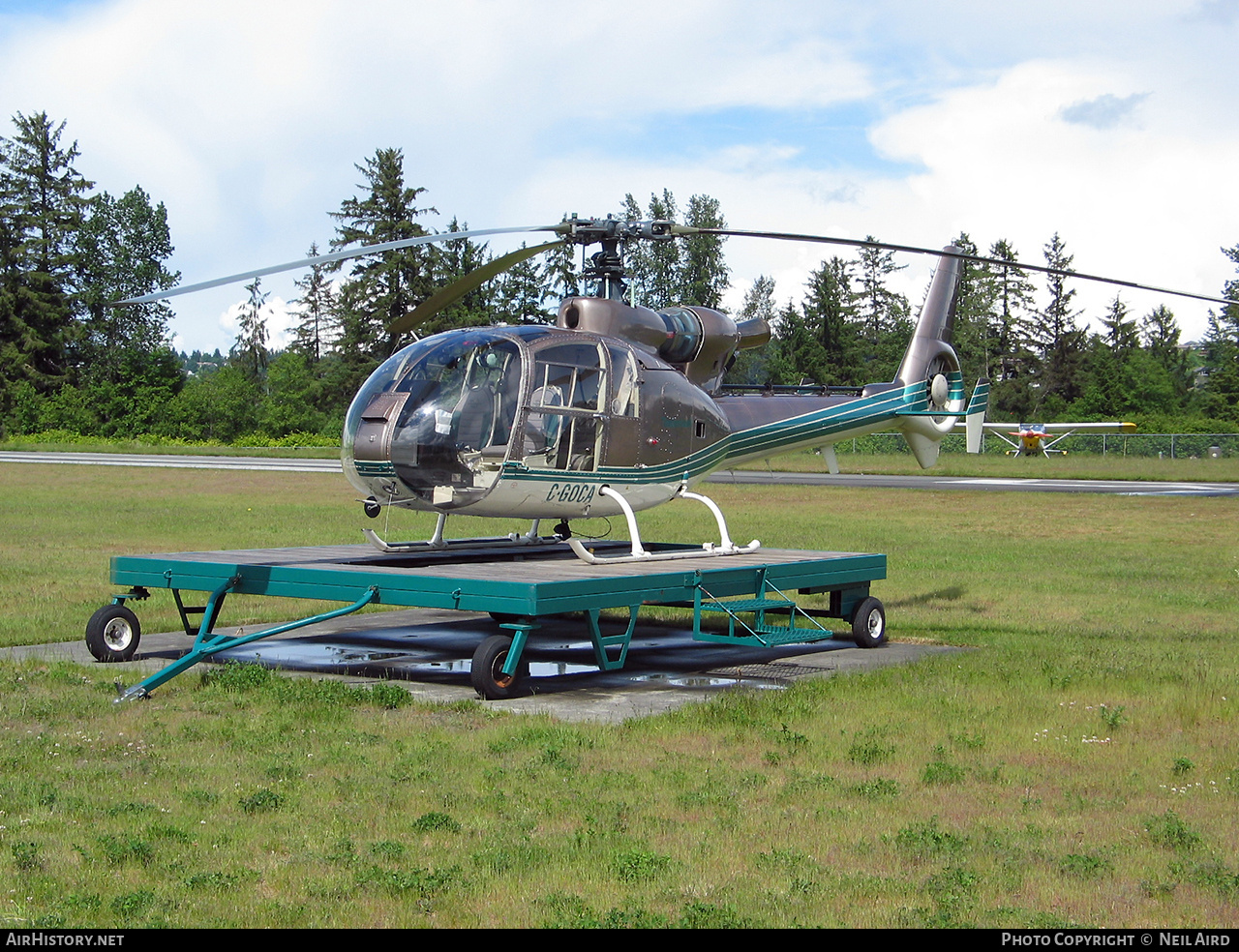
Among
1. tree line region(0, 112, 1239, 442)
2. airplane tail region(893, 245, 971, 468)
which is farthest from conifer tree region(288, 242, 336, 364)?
airplane tail region(893, 245, 971, 468)

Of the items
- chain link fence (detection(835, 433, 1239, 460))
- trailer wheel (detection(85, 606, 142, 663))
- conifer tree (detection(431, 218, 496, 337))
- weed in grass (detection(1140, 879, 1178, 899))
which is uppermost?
conifer tree (detection(431, 218, 496, 337))

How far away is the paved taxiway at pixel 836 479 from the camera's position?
42.8 metres

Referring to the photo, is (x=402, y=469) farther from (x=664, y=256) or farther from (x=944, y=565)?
(x=664, y=256)

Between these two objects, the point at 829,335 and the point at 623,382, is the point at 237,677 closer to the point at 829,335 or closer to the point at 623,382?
the point at 623,382

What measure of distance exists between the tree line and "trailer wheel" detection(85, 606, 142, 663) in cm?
5485

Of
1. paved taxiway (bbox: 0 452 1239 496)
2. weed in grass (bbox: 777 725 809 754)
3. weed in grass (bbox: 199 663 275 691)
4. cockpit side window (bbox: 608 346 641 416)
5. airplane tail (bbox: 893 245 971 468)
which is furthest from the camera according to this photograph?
paved taxiway (bbox: 0 452 1239 496)

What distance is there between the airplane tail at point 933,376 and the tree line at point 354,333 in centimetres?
4966

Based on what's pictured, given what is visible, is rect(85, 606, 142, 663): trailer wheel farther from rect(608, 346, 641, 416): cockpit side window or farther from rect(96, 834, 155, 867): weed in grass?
rect(96, 834, 155, 867): weed in grass

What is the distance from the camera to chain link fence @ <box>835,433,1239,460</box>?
219ft

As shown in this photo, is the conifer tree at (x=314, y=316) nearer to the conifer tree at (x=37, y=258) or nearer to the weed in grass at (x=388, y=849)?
the conifer tree at (x=37, y=258)

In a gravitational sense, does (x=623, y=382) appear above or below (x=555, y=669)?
above

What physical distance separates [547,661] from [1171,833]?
287 inches

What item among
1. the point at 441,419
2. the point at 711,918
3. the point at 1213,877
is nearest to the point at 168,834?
the point at 711,918

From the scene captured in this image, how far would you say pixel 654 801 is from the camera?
7.42m
